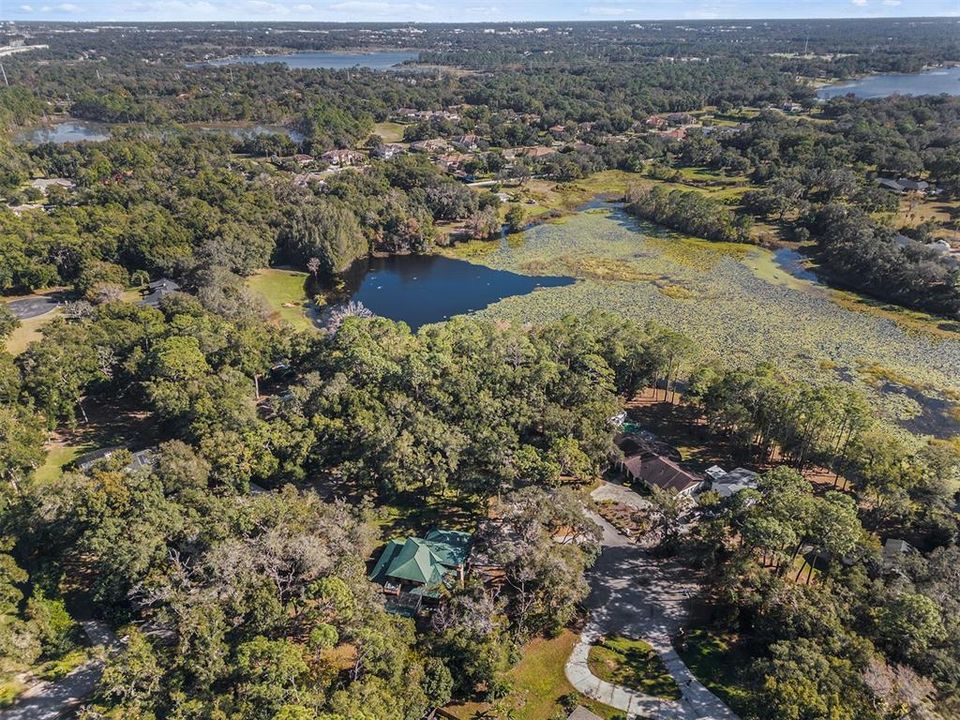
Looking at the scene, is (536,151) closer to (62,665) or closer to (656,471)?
(656,471)

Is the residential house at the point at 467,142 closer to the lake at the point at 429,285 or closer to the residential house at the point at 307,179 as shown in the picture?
the residential house at the point at 307,179

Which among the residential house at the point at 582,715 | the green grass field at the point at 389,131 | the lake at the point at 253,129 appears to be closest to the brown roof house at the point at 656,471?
the residential house at the point at 582,715

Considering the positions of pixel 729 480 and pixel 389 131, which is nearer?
pixel 729 480

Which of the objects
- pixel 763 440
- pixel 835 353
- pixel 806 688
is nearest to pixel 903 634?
pixel 806 688

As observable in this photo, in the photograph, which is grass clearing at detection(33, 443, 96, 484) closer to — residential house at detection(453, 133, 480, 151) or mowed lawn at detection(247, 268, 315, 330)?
mowed lawn at detection(247, 268, 315, 330)

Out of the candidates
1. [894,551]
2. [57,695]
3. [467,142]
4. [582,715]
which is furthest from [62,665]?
[467,142]

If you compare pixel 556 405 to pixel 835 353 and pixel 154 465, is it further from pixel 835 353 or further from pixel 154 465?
pixel 835 353
